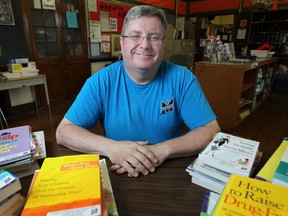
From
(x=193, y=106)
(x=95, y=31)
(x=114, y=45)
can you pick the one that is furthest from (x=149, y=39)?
(x=114, y=45)

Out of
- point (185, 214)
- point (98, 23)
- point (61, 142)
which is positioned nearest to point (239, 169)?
point (185, 214)

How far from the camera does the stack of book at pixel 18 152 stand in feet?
2.15

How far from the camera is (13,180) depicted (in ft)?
1.38

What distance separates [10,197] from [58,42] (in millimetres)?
3857

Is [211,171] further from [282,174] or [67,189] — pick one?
[67,189]

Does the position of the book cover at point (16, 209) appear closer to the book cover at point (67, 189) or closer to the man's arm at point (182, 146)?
the book cover at point (67, 189)

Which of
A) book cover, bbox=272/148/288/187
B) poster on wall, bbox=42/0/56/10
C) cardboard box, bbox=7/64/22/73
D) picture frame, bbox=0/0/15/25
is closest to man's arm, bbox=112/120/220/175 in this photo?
book cover, bbox=272/148/288/187

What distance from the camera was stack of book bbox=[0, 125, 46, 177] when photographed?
0.65 metres

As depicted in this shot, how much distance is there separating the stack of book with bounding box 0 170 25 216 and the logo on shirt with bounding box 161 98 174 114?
756 mm

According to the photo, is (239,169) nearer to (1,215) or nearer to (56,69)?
(1,215)

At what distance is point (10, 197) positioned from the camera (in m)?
0.42

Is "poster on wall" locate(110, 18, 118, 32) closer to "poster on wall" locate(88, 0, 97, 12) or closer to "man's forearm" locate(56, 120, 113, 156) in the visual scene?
"poster on wall" locate(88, 0, 97, 12)

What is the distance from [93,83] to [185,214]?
761 mm

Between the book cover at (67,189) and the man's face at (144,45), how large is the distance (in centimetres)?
60
